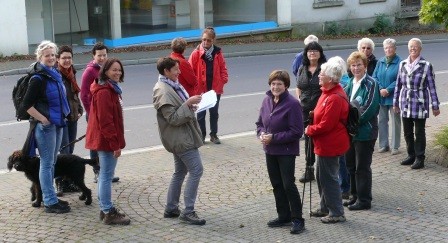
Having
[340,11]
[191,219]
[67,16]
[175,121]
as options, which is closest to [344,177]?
[191,219]

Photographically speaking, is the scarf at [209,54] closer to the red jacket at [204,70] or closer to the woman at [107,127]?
the red jacket at [204,70]

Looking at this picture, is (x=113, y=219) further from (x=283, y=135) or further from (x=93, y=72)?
(x=93, y=72)

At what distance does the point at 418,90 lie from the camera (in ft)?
37.1

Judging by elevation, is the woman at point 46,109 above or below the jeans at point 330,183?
above

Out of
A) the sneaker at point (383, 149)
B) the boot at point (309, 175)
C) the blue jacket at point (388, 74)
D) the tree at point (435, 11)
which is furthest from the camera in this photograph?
the sneaker at point (383, 149)

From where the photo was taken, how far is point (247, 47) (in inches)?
1120

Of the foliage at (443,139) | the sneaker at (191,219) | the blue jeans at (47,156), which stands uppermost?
the blue jeans at (47,156)

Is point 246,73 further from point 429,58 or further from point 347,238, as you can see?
point 347,238

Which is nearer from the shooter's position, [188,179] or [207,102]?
[188,179]

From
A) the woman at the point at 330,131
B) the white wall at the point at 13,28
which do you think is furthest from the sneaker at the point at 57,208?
the white wall at the point at 13,28

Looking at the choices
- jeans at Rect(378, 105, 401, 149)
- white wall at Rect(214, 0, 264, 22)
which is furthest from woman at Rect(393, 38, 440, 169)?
white wall at Rect(214, 0, 264, 22)

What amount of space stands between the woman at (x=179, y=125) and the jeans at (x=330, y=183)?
4.23 feet

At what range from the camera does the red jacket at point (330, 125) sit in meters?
8.62

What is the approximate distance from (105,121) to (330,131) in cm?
232
